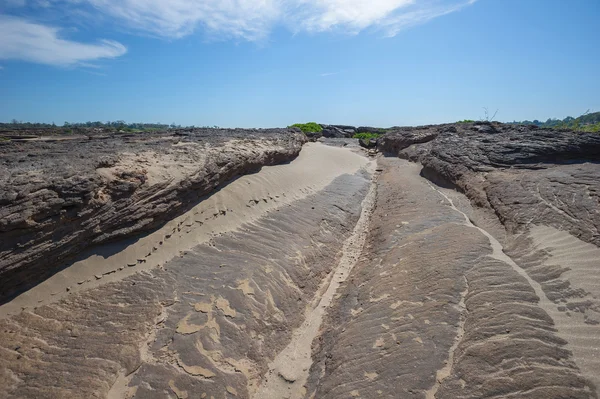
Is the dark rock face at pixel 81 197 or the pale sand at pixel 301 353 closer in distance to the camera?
the pale sand at pixel 301 353

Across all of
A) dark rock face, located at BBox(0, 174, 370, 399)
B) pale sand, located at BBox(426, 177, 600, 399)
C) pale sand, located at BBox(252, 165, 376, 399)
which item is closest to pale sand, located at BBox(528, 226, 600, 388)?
pale sand, located at BBox(426, 177, 600, 399)

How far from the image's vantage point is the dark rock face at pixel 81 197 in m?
3.94

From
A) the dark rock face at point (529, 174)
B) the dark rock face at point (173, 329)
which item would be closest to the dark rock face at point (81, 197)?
the dark rock face at point (173, 329)

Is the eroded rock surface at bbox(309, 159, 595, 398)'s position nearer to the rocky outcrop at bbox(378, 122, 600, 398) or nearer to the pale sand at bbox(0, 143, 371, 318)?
the rocky outcrop at bbox(378, 122, 600, 398)

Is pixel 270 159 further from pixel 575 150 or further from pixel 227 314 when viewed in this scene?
pixel 575 150

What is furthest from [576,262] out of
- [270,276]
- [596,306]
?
[270,276]

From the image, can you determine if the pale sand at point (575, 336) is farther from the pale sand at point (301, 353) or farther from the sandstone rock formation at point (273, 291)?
the pale sand at point (301, 353)

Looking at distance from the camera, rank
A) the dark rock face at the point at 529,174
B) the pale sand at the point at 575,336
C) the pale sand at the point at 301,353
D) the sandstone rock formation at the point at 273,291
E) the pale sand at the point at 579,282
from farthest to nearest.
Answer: the dark rock face at the point at 529,174 < the pale sand at the point at 301,353 < the sandstone rock formation at the point at 273,291 < the pale sand at the point at 579,282 < the pale sand at the point at 575,336

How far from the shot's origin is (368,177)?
557 inches

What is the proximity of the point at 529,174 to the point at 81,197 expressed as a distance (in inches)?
384

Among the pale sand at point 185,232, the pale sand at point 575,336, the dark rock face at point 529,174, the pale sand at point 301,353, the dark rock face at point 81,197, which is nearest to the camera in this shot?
the pale sand at point 575,336

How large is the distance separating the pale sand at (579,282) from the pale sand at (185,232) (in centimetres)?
535

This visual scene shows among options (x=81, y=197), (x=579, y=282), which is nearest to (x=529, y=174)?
(x=579, y=282)

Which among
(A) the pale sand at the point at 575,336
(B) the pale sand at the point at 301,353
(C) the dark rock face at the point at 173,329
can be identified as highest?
(A) the pale sand at the point at 575,336
